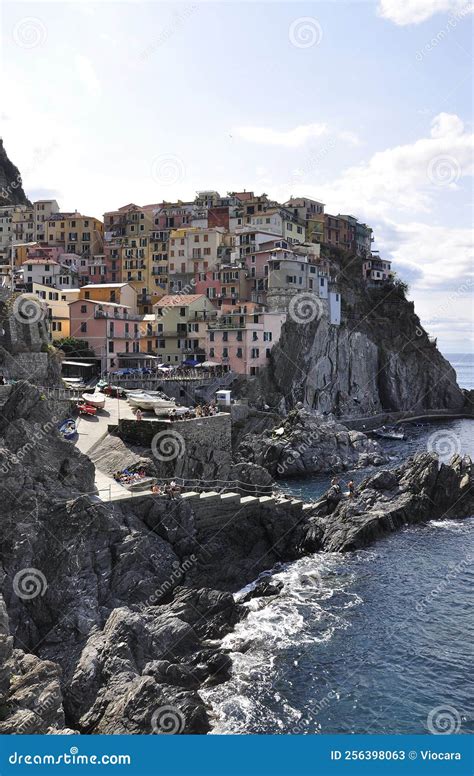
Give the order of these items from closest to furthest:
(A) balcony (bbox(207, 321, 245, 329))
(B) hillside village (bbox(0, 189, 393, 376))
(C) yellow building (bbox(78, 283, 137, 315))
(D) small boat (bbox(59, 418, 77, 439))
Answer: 1. (D) small boat (bbox(59, 418, 77, 439))
2. (B) hillside village (bbox(0, 189, 393, 376))
3. (A) balcony (bbox(207, 321, 245, 329))
4. (C) yellow building (bbox(78, 283, 137, 315))

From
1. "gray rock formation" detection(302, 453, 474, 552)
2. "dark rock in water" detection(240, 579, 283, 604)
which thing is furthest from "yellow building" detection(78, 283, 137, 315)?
"dark rock in water" detection(240, 579, 283, 604)

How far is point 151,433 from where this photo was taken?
4262 centimetres

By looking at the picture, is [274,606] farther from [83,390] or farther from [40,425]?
[83,390]

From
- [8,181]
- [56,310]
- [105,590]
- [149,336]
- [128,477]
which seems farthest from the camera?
[8,181]

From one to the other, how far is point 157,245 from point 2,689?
9829 cm

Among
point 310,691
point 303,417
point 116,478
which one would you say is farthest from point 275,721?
point 303,417

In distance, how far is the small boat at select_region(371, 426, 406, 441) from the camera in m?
89.8

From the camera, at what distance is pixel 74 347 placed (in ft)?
243

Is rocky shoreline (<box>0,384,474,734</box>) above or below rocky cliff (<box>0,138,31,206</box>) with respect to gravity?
below

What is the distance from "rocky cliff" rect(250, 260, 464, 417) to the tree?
2134cm

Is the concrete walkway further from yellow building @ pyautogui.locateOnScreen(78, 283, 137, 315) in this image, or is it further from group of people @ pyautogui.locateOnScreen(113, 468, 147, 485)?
yellow building @ pyautogui.locateOnScreen(78, 283, 137, 315)

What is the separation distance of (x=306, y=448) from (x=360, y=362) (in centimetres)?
4221

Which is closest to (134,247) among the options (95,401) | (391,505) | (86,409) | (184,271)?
(184,271)

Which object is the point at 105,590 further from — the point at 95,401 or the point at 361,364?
the point at 361,364
